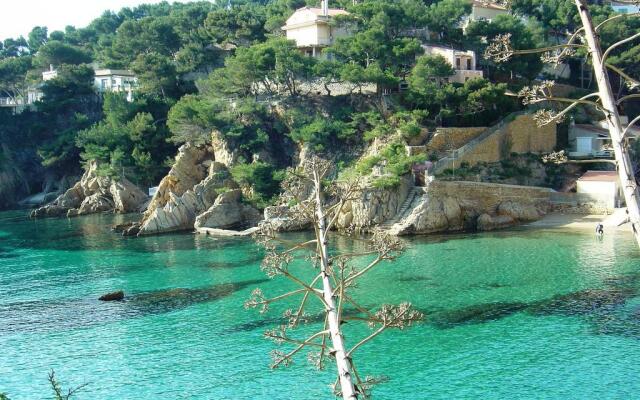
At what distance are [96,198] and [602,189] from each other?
4059 cm

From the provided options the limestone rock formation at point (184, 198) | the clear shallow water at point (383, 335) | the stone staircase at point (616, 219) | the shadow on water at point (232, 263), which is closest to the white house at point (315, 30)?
the limestone rock formation at point (184, 198)

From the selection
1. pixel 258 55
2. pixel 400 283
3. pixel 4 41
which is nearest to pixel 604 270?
pixel 400 283

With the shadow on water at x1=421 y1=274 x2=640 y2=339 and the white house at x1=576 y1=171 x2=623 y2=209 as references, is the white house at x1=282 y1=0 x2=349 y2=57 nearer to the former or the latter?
the white house at x1=576 y1=171 x2=623 y2=209

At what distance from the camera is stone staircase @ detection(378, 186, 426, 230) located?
144 feet

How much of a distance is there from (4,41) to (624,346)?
334 feet

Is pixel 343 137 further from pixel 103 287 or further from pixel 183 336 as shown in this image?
pixel 183 336

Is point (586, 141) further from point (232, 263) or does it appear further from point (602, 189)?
point (232, 263)

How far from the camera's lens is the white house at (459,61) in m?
51.1

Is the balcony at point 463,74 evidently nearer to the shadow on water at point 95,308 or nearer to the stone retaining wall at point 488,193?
the stone retaining wall at point 488,193

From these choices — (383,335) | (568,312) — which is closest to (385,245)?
(383,335)

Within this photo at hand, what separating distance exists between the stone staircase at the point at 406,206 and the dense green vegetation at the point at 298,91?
180 cm

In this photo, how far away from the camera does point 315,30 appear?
57438mm

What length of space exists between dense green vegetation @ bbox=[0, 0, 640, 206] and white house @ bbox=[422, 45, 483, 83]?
1358mm

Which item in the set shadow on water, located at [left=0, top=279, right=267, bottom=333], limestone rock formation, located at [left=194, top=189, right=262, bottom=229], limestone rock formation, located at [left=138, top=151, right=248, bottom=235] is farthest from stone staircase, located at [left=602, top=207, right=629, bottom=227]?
limestone rock formation, located at [left=138, top=151, right=248, bottom=235]
